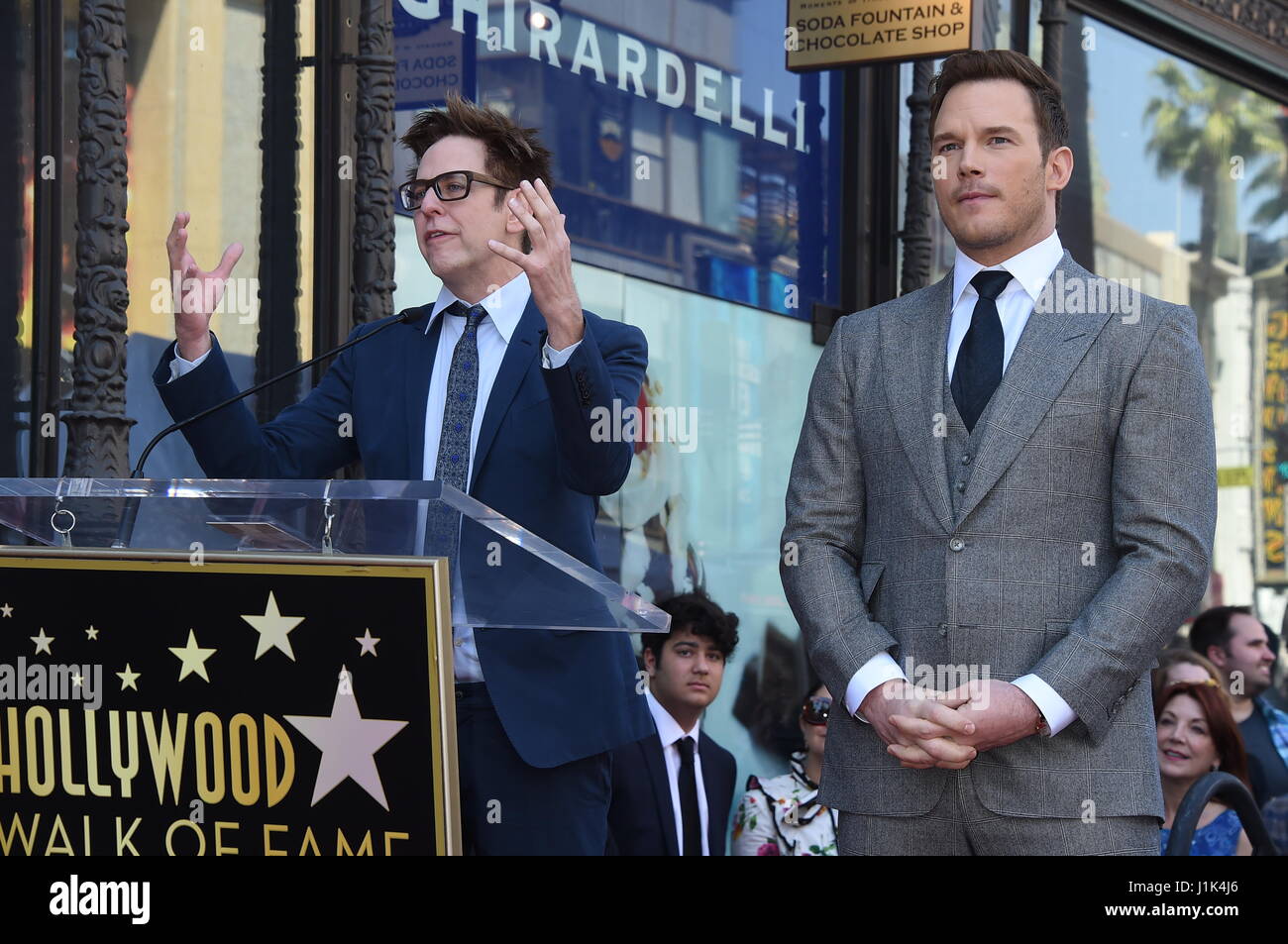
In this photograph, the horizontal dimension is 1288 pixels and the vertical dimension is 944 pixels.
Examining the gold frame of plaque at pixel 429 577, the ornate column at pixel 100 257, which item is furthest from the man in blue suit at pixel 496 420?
the ornate column at pixel 100 257

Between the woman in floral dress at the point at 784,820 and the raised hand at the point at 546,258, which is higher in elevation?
the raised hand at the point at 546,258

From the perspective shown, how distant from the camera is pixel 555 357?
339cm

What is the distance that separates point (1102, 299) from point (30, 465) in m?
3.58

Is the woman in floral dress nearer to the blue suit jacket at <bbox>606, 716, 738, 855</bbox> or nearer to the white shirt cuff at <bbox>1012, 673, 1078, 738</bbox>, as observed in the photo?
the blue suit jacket at <bbox>606, 716, 738, 855</bbox>

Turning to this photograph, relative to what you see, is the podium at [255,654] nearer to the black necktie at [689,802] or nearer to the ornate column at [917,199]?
the black necktie at [689,802]

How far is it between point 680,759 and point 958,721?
3770 millimetres

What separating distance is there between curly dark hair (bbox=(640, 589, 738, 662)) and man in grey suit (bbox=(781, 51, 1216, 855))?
3.76 metres

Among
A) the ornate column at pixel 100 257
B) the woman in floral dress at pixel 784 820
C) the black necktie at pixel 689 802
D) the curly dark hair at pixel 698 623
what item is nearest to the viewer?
the ornate column at pixel 100 257

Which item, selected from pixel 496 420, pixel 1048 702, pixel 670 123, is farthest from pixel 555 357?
pixel 670 123

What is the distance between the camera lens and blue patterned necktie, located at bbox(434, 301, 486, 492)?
3.68m

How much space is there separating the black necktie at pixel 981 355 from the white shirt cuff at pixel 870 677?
471 mm

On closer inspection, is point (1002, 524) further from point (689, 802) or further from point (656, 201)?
point (656, 201)

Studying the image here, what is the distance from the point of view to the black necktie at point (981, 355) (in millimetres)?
3367

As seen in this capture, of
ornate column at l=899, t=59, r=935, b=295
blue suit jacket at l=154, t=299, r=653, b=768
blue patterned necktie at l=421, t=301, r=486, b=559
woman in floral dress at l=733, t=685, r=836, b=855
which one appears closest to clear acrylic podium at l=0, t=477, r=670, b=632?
blue suit jacket at l=154, t=299, r=653, b=768
